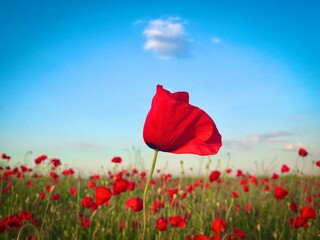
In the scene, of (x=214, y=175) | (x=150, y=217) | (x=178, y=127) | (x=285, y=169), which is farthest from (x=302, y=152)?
(x=178, y=127)

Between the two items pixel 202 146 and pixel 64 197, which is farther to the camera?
pixel 64 197

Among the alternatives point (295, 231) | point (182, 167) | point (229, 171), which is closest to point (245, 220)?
point (295, 231)

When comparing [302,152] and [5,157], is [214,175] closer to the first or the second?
[302,152]

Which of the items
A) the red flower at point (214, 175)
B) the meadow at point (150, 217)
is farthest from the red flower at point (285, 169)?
the red flower at point (214, 175)

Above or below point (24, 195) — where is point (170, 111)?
above

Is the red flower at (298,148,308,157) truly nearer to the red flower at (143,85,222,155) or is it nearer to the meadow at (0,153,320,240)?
the meadow at (0,153,320,240)

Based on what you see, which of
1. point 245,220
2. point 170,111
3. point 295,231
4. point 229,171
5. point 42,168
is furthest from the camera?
point 42,168

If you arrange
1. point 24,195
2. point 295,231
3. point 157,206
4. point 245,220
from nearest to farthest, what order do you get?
point 157,206, point 295,231, point 245,220, point 24,195

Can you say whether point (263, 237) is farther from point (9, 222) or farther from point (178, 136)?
point (178, 136)

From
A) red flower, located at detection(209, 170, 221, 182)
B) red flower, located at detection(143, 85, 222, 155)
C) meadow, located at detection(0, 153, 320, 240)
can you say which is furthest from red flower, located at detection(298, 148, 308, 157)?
red flower, located at detection(143, 85, 222, 155)
